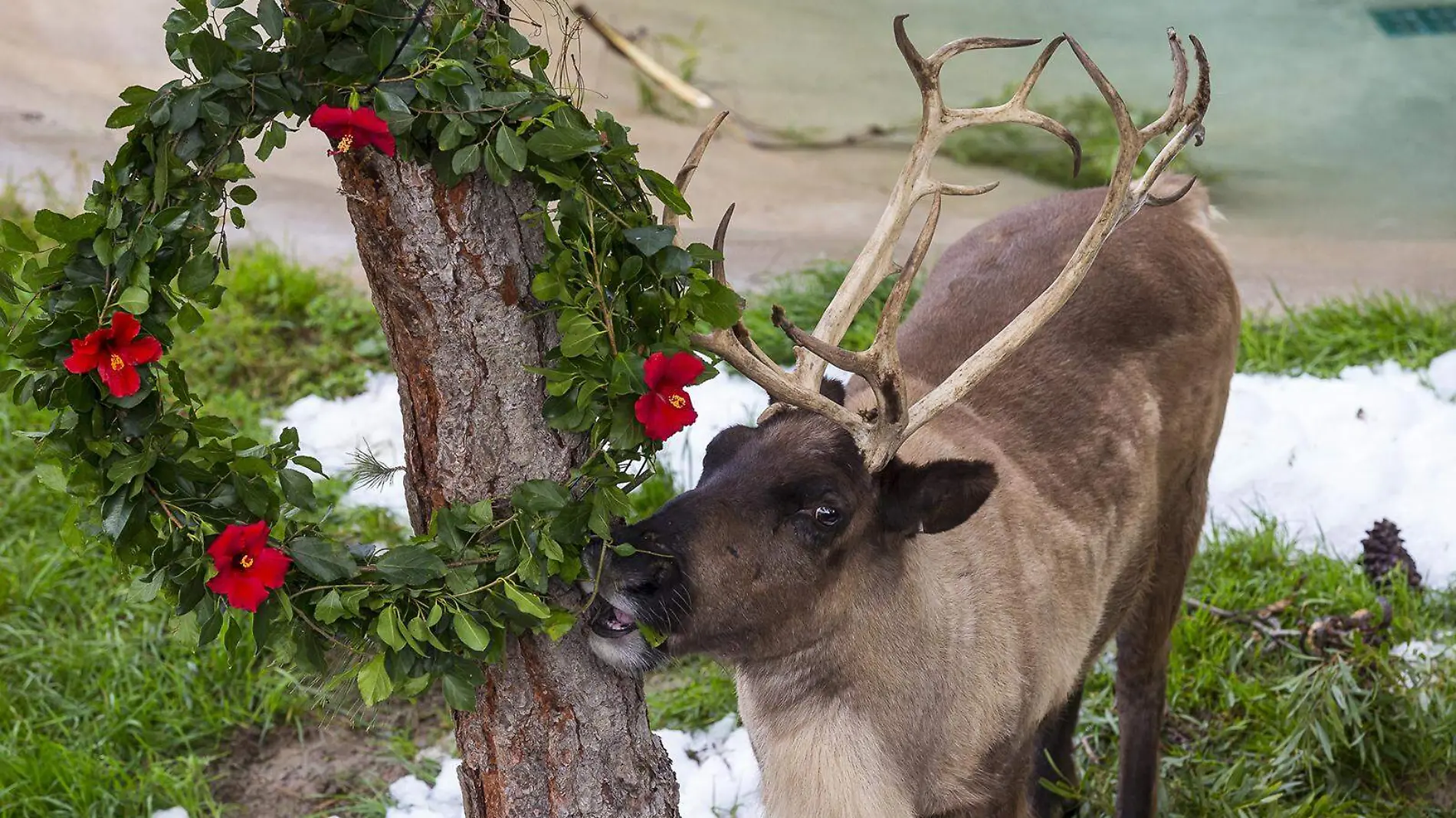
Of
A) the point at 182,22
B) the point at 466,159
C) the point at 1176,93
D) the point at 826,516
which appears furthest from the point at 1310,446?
the point at 182,22

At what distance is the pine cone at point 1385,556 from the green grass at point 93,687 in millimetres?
3187

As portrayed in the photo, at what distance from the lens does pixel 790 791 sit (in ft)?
9.84

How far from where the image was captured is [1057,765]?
159 inches

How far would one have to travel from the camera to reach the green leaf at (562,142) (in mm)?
2240

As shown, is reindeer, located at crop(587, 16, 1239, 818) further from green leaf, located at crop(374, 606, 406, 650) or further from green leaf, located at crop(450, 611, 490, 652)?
green leaf, located at crop(374, 606, 406, 650)

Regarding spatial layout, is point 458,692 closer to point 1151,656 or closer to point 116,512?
point 116,512

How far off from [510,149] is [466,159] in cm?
7

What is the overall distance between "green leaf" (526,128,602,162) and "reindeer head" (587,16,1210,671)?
0.33m

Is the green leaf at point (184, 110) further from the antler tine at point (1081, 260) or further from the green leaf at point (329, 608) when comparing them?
the antler tine at point (1081, 260)

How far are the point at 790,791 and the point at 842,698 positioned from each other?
243 millimetres

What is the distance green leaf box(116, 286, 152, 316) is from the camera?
2.10 meters

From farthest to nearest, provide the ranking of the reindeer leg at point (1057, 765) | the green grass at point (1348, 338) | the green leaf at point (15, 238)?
the green grass at point (1348, 338) < the reindeer leg at point (1057, 765) < the green leaf at point (15, 238)

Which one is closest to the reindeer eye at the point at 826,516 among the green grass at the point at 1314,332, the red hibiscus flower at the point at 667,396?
the red hibiscus flower at the point at 667,396

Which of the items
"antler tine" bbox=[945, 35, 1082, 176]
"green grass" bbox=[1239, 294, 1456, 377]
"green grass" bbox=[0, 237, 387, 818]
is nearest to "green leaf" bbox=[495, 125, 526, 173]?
"antler tine" bbox=[945, 35, 1082, 176]
